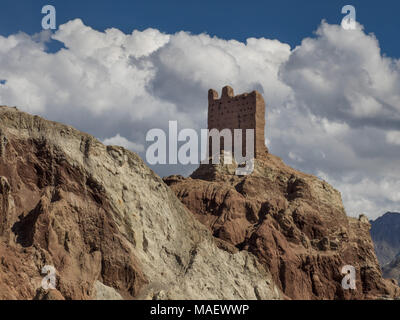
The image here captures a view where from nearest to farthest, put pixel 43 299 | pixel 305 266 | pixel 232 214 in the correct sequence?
pixel 43 299 → pixel 305 266 → pixel 232 214

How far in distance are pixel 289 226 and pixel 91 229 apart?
32799 millimetres

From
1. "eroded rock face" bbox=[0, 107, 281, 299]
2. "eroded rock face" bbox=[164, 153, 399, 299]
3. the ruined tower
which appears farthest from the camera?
the ruined tower

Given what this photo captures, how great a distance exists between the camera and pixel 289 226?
293ft

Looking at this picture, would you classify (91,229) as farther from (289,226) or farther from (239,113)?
A: (239,113)

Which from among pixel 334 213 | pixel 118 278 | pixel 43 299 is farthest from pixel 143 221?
pixel 334 213

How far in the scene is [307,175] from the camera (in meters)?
110

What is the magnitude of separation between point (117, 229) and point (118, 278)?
15.7 ft

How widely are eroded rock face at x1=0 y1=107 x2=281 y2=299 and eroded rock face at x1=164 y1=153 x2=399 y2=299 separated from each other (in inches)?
362

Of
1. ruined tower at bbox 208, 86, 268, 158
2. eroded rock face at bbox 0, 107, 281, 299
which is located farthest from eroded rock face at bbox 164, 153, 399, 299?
eroded rock face at bbox 0, 107, 281, 299

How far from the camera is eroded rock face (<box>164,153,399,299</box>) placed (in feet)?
279

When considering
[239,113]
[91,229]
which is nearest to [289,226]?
[239,113]

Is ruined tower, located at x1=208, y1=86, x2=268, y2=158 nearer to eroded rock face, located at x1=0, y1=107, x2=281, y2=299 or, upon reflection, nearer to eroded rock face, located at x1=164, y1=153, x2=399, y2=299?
eroded rock face, located at x1=164, y1=153, x2=399, y2=299

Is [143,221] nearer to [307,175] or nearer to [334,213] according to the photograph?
[334,213]

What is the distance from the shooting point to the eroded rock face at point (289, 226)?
279ft
